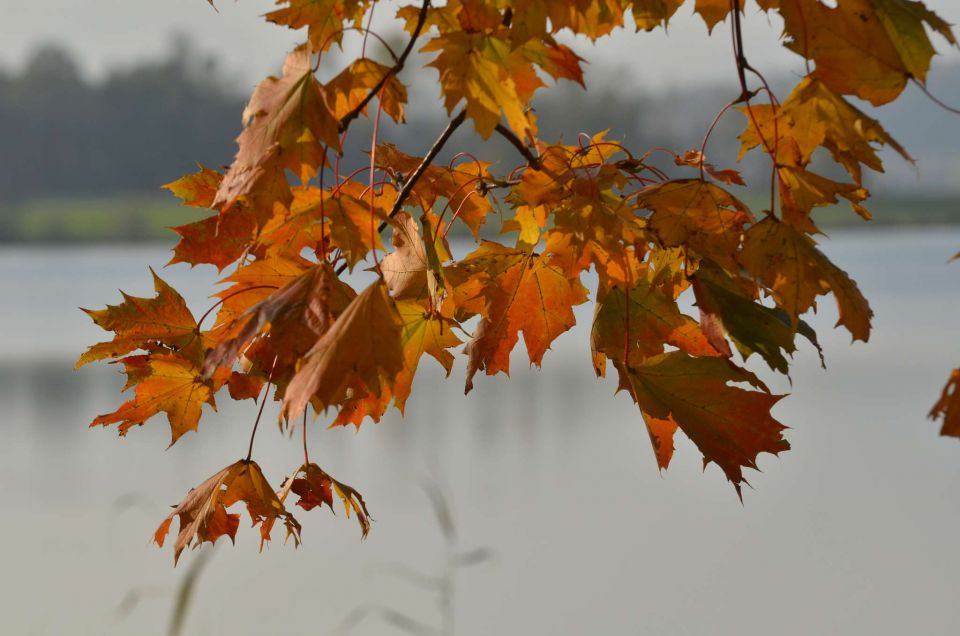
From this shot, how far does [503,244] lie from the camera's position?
2.13 feet

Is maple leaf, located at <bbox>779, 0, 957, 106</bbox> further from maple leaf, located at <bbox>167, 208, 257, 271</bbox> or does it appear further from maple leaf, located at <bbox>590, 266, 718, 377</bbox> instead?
maple leaf, located at <bbox>167, 208, 257, 271</bbox>

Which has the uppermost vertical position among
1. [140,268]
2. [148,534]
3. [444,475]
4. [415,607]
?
[140,268]

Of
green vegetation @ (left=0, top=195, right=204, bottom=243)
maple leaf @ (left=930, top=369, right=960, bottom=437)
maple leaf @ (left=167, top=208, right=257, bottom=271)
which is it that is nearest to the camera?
maple leaf @ (left=930, top=369, right=960, bottom=437)

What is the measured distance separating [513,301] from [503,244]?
5cm

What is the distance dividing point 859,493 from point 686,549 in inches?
47.8

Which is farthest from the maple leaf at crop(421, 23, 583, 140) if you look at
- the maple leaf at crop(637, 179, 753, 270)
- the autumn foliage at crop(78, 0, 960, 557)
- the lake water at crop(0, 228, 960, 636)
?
the lake water at crop(0, 228, 960, 636)

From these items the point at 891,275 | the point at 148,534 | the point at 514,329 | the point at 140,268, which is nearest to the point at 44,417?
the point at 148,534

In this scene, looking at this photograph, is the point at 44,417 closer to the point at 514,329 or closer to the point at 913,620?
the point at 913,620

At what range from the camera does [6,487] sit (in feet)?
17.2

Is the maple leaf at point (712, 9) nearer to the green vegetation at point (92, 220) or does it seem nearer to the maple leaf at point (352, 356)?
the maple leaf at point (352, 356)

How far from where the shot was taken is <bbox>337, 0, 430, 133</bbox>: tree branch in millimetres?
542

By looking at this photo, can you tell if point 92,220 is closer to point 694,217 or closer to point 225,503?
point 225,503

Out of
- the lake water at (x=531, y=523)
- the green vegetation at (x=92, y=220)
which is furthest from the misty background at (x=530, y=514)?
the green vegetation at (x=92, y=220)

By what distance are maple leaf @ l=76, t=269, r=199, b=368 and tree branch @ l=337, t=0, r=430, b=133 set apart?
0.20 m
